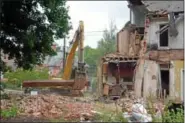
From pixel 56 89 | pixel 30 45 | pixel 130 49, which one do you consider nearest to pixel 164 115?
pixel 30 45

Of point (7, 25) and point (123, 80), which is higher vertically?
point (7, 25)

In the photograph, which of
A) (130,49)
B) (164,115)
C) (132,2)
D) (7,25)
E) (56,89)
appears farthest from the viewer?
(132,2)

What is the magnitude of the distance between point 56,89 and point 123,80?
5544 mm

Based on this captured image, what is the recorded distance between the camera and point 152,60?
25.8 metres

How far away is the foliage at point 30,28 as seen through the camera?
15.1 m

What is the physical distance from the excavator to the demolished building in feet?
14.7

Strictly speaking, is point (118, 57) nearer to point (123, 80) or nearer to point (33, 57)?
point (123, 80)

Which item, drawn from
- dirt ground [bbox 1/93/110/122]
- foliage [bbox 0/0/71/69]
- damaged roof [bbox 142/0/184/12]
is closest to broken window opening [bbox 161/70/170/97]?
damaged roof [bbox 142/0/184/12]

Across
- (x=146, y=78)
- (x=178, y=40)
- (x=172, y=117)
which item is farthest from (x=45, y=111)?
(x=178, y=40)

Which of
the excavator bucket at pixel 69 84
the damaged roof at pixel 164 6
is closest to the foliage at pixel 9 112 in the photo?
the excavator bucket at pixel 69 84

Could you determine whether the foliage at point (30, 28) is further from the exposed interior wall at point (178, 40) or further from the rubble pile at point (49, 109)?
the exposed interior wall at point (178, 40)

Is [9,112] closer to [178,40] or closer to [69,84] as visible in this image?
[69,84]

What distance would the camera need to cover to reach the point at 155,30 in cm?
2578

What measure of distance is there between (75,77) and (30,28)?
3.02m
